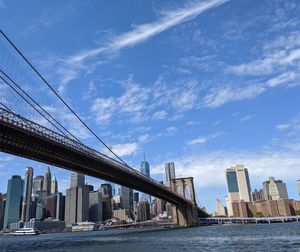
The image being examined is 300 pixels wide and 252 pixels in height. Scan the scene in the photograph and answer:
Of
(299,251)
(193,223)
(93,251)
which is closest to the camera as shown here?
(299,251)

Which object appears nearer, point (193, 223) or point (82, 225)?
point (193, 223)

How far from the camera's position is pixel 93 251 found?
30.6 meters

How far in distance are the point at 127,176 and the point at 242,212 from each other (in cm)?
11635

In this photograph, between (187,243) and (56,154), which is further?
(56,154)

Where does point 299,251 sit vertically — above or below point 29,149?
below

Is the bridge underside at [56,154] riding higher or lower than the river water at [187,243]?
higher

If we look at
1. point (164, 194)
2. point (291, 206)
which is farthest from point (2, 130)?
point (291, 206)

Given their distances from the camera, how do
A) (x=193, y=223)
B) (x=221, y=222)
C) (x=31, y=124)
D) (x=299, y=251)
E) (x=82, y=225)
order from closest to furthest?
(x=299, y=251) → (x=31, y=124) → (x=193, y=223) → (x=221, y=222) → (x=82, y=225)

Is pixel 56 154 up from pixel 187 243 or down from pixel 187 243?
up

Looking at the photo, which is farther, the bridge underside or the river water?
the bridge underside

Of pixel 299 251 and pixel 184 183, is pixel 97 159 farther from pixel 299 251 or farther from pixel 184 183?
pixel 184 183

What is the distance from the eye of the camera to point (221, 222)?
13725cm

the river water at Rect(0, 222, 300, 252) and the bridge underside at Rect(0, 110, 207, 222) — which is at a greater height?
the bridge underside at Rect(0, 110, 207, 222)

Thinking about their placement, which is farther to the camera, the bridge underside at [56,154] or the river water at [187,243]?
the bridge underside at [56,154]
